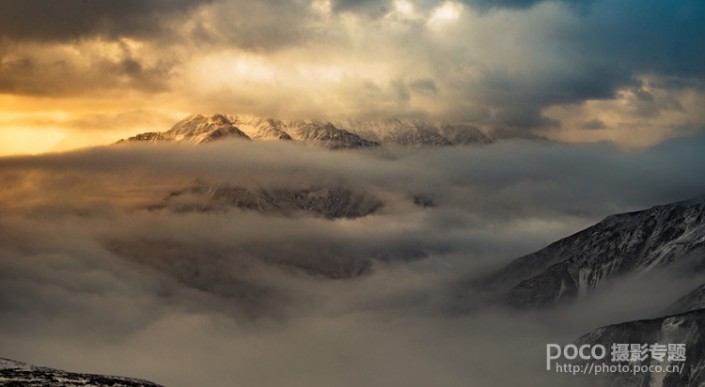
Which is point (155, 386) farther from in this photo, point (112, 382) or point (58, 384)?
point (58, 384)

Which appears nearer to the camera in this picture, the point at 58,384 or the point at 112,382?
the point at 58,384

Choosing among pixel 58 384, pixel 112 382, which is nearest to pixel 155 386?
pixel 112 382

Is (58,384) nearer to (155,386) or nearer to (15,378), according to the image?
(15,378)

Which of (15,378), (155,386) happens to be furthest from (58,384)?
(155,386)

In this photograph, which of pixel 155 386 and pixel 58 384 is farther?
pixel 155 386

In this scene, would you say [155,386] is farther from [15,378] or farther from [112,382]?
[15,378]
